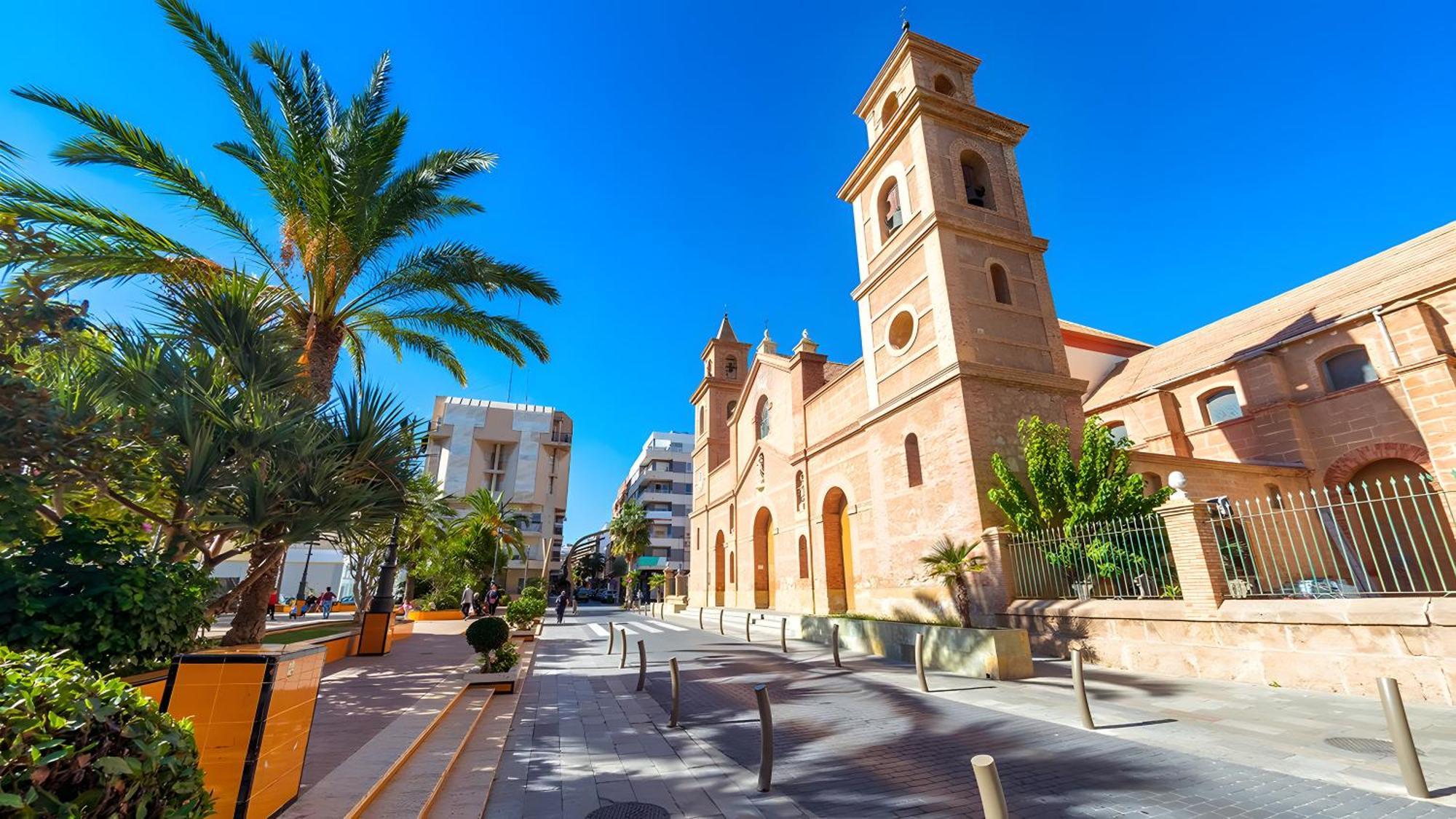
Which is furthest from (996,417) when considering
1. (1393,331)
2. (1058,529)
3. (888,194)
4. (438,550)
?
(438,550)

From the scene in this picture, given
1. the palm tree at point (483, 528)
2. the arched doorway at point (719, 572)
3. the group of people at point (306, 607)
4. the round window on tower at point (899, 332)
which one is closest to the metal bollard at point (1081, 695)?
the round window on tower at point (899, 332)

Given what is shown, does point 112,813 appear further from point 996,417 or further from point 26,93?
point 996,417

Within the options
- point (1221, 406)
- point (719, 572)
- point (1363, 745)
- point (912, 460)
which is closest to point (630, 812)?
point (1363, 745)

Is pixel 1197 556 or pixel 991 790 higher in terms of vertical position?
pixel 1197 556

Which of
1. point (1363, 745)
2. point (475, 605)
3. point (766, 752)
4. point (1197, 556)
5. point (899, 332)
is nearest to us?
point (766, 752)

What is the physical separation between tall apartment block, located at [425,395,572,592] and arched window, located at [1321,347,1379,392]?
48.7 m

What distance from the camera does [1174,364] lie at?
21719 millimetres

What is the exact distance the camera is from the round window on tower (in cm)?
1585

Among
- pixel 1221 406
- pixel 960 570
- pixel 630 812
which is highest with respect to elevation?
pixel 1221 406

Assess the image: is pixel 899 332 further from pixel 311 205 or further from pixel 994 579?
pixel 311 205

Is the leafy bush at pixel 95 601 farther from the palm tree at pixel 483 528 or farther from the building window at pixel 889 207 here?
the palm tree at pixel 483 528

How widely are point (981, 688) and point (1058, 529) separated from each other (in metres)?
4.45

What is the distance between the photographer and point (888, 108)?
18.0 m

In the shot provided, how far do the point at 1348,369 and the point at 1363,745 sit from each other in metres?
17.2
